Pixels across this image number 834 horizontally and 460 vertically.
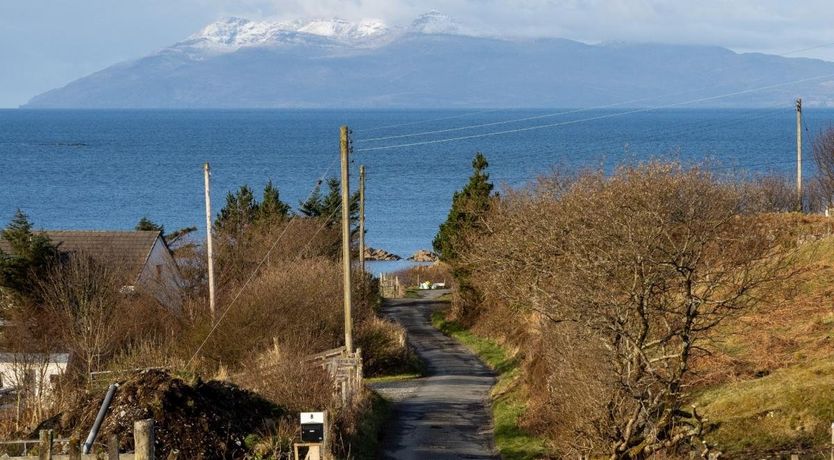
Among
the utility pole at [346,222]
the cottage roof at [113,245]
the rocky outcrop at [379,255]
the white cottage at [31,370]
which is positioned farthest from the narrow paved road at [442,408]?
the rocky outcrop at [379,255]

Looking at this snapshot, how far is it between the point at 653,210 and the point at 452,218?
3231 centimetres

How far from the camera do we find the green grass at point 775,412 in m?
21.2

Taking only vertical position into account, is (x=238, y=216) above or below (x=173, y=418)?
above

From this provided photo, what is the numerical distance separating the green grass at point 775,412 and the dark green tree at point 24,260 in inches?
931

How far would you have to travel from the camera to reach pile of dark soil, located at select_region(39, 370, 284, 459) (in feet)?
65.9

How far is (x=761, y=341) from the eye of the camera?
27391mm

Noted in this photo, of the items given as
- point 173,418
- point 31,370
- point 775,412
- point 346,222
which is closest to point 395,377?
point 346,222

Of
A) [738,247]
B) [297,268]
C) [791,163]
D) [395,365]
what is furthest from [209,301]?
[791,163]

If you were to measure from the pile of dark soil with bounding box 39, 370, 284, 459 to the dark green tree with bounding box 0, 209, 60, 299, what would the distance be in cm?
1913

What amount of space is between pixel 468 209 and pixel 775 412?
95.1 ft

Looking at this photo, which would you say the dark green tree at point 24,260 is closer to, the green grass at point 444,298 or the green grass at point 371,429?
the green grass at point 371,429

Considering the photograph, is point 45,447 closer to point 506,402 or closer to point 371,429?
point 371,429

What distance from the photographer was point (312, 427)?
19250 millimetres

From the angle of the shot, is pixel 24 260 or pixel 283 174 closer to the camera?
pixel 24 260
